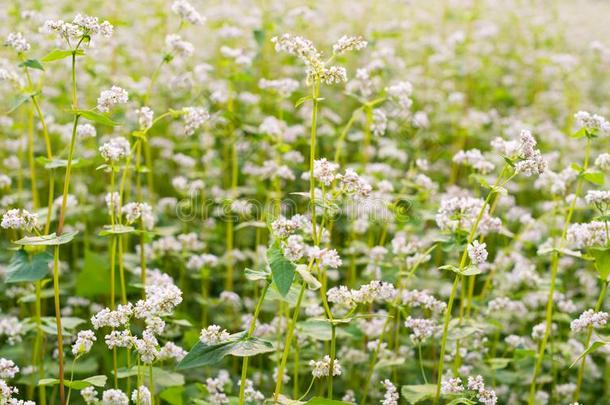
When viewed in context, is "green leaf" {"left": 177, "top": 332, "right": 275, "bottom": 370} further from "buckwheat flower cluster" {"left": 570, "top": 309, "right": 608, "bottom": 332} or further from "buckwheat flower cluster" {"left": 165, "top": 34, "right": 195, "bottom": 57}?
"buckwheat flower cluster" {"left": 165, "top": 34, "right": 195, "bottom": 57}

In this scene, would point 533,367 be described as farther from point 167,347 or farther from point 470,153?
point 167,347

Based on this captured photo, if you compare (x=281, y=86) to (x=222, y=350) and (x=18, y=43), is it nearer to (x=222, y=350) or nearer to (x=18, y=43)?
(x=18, y=43)

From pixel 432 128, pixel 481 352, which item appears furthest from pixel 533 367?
pixel 432 128

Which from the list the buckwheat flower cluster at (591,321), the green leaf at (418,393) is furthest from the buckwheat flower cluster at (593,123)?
the green leaf at (418,393)

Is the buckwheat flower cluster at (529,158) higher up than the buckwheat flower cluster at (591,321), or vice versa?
the buckwheat flower cluster at (529,158)

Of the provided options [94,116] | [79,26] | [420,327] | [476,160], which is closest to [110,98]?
[94,116]

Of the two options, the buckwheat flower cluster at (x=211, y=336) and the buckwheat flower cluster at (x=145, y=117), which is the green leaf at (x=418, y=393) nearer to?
the buckwheat flower cluster at (x=211, y=336)
